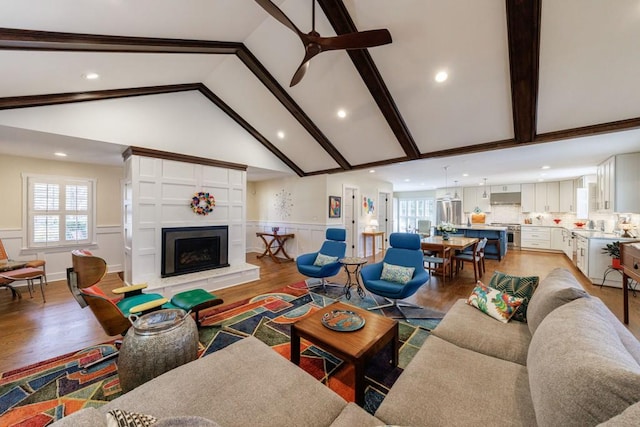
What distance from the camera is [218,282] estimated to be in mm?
4469

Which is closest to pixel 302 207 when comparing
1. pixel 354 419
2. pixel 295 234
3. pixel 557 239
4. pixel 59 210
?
pixel 295 234

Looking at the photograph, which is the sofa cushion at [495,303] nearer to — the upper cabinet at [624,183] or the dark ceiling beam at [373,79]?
the dark ceiling beam at [373,79]

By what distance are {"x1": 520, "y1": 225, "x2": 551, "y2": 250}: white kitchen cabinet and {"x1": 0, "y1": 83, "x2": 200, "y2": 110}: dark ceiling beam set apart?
35.2 ft

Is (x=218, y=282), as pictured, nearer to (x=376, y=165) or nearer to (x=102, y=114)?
(x=102, y=114)

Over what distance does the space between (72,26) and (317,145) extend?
384 cm

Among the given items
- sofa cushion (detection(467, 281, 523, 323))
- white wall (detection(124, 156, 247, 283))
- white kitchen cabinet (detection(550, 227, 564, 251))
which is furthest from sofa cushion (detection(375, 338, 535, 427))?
white kitchen cabinet (detection(550, 227, 564, 251))

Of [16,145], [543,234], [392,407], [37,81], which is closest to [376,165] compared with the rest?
[392,407]

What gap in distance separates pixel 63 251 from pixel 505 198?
12474 millimetres

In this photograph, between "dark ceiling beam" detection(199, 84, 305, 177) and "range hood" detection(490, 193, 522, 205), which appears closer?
"dark ceiling beam" detection(199, 84, 305, 177)

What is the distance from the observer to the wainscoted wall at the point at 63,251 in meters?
4.54

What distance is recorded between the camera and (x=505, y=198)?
8750 mm

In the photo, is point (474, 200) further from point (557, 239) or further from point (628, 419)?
point (628, 419)

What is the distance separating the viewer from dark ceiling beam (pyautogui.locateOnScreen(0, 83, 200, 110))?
295 cm

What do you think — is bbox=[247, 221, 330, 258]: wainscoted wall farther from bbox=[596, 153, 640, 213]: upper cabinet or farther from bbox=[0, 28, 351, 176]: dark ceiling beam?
bbox=[596, 153, 640, 213]: upper cabinet
